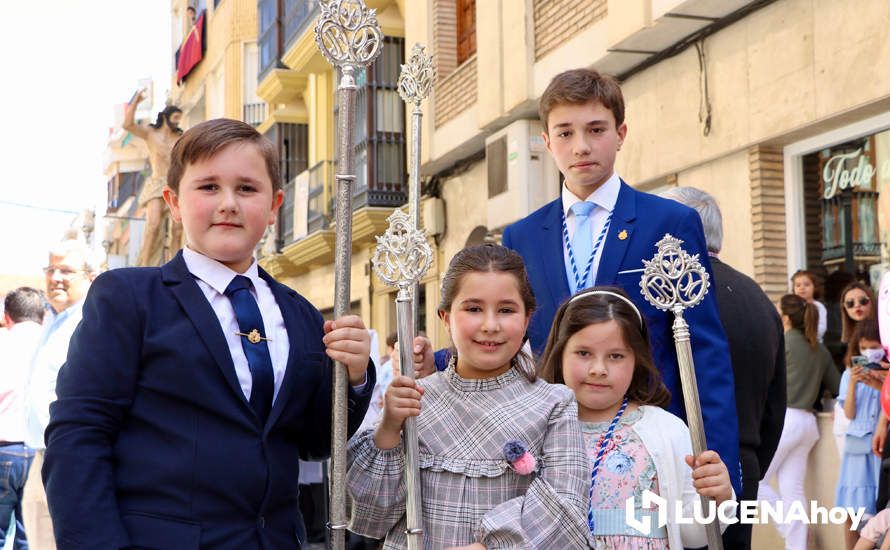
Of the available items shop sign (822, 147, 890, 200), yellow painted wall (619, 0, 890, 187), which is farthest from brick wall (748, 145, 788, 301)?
shop sign (822, 147, 890, 200)

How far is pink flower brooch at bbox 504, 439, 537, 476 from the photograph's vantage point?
3.12 metres

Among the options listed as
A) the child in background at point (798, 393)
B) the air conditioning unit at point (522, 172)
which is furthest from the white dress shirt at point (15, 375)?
the air conditioning unit at point (522, 172)

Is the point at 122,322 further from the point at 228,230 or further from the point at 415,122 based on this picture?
the point at 415,122

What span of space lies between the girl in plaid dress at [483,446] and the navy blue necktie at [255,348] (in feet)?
1.09

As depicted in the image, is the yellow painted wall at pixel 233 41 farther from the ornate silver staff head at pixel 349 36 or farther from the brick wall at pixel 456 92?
the ornate silver staff head at pixel 349 36

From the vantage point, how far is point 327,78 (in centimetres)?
2559

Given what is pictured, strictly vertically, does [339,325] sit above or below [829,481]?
above

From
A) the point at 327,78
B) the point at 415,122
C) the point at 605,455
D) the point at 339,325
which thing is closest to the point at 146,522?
the point at 339,325

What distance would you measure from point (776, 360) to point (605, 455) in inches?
54.7

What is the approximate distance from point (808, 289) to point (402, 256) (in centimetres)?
633

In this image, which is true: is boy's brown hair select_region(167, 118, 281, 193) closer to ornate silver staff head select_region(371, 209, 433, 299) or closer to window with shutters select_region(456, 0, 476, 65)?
ornate silver staff head select_region(371, 209, 433, 299)

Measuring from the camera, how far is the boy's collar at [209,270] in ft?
9.48

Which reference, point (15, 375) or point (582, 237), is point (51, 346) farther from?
point (582, 237)

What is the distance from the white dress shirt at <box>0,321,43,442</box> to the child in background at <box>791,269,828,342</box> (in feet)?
17.6
